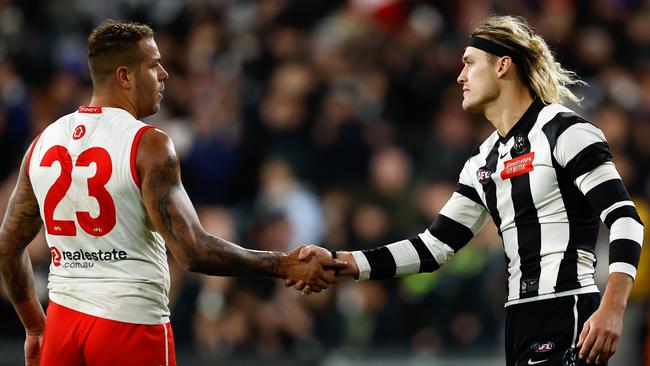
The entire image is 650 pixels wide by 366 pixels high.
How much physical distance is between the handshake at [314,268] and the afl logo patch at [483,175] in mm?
815

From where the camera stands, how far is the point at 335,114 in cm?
1102

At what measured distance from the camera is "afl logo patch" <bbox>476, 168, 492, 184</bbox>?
5378mm

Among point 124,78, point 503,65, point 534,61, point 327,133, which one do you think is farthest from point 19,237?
point 327,133

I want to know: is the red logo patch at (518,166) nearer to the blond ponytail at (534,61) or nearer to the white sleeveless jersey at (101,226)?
the blond ponytail at (534,61)

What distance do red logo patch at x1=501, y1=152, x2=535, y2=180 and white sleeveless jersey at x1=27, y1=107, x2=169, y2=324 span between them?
1.66 m

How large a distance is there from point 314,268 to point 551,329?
1267mm

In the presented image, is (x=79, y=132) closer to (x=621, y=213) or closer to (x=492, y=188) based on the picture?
(x=492, y=188)


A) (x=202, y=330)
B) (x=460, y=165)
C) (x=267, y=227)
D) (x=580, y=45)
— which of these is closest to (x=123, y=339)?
(x=202, y=330)

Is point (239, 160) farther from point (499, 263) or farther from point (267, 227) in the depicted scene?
point (499, 263)

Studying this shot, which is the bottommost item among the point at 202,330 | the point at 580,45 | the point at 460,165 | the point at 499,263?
the point at 202,330

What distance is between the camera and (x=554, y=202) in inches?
199

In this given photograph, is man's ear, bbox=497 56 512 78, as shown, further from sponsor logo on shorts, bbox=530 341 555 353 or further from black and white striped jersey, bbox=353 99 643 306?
sponsor logo on shorts, bbox=530 341 555 353

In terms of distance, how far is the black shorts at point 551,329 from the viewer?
16.1 feet

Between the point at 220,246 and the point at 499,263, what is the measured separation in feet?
15.6
